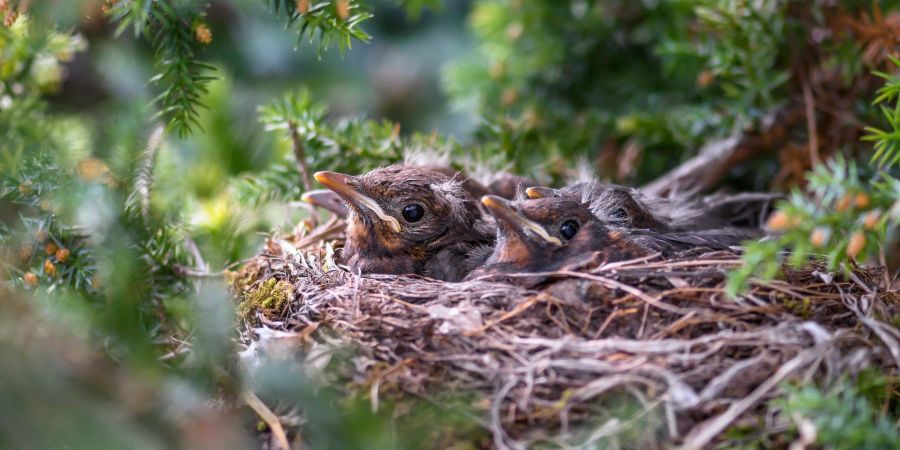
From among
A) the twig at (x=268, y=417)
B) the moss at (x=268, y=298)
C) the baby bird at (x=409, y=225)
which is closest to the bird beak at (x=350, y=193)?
the baby bird at (x=409, y=225)

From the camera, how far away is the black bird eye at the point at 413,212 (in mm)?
2551

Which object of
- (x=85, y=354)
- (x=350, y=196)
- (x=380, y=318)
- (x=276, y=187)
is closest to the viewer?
(x=85, y=354)

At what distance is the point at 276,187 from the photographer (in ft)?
9.45

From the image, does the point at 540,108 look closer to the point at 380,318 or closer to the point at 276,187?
the point at 276,187

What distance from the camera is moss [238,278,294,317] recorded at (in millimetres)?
2143

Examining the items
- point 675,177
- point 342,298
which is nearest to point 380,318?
point 342,298

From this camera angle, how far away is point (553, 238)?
2213 mm

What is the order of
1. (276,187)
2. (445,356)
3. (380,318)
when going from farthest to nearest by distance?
(276,187) < (380,318) < (445,356)

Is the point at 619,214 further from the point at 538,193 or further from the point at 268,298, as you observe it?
the point at 268,298

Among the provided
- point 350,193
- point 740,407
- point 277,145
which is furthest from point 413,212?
point 740,407

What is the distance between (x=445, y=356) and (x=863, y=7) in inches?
85.9

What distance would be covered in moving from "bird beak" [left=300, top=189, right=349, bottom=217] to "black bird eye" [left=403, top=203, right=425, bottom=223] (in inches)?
10.3

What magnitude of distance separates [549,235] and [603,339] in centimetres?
48

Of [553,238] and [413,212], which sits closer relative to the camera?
[553,238]
